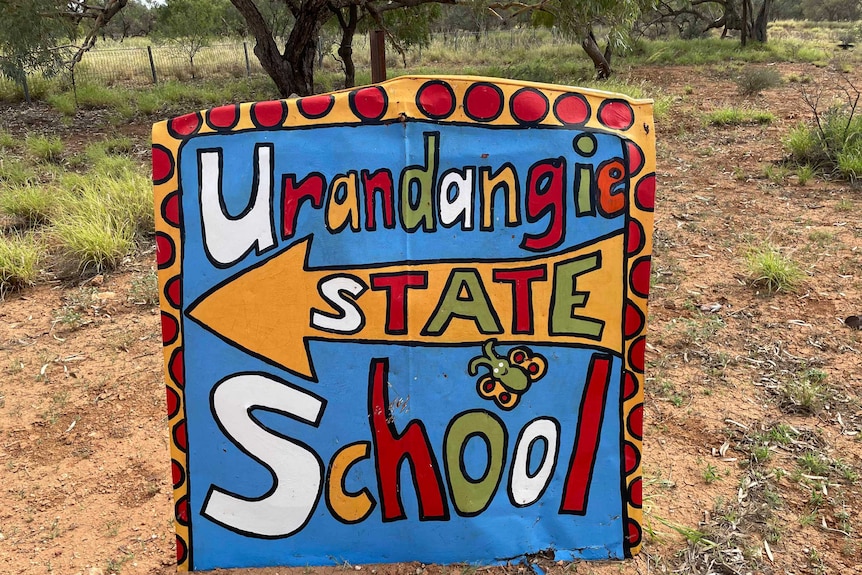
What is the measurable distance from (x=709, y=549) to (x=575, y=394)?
795 mm

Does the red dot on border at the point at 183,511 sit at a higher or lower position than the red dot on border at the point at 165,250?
lower

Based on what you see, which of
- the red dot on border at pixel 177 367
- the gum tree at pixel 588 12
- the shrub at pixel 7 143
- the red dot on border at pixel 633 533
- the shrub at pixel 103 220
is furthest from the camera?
the shrub at pixel 7 143

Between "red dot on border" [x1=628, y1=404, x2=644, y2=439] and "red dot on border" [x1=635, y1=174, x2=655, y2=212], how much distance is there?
566 millimetres

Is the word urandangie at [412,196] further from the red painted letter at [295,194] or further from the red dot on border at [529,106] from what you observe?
the red dot on border at [529,106]

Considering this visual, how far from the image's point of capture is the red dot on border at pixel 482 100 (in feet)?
5.39

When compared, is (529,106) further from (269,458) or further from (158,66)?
(158,66)

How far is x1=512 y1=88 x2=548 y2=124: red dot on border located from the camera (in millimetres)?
1651

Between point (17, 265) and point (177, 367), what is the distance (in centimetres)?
348

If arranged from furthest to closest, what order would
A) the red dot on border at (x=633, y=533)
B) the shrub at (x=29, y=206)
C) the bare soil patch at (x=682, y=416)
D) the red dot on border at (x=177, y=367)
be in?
1. the shrub at (x=29, y=206)
2. the bare soil patch at (x=682, y=416)
3. the red dot on border at (x=633, y=533)
4. the red dot on border at (x=177, y=367)

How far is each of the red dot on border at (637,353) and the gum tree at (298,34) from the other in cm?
790

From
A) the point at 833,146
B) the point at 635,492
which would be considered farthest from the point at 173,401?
the point at 833,146

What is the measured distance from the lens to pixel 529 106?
1.66m

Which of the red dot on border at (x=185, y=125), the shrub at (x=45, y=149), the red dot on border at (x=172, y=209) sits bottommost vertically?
the shrub at (x=45, y=149)

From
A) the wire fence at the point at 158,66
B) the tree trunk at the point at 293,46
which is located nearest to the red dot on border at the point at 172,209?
the tree trunk at the point at 293,46
